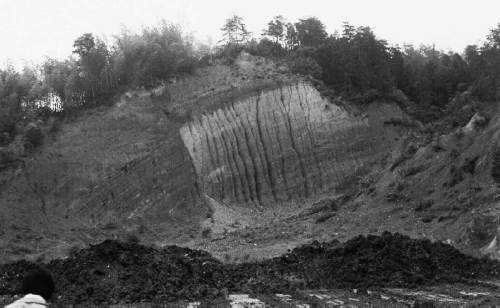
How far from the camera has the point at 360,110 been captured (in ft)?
152

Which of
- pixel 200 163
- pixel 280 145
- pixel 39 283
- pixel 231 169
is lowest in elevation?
pixel 231 169

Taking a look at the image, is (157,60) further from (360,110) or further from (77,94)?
(360,110)

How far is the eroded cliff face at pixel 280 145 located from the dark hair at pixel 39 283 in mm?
35002

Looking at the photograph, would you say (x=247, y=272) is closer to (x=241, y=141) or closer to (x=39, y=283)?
(x=39, y=283)

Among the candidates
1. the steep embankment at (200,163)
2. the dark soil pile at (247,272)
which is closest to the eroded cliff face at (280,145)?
the steep embankment at (200,163)

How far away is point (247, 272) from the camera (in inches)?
870

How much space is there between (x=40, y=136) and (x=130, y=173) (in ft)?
24.4

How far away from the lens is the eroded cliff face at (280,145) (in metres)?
42.4

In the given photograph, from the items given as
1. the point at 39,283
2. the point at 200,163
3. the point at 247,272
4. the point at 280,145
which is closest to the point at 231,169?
the point at 200,163

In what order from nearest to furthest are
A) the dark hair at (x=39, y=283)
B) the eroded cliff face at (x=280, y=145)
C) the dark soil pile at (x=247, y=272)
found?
the dark hair at (x=39, y=283) < the dark soil pile at (x=247, y=272) < the eroded cliff face at (x=280, y=145)

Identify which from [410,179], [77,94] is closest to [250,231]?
[410,179]

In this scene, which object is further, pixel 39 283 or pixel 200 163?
pixel 200 163

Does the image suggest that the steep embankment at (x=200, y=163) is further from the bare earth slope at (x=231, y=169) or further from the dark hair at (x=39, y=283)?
the dark hair at (x=39, y=283)

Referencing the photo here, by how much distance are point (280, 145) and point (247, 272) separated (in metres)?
22.9
